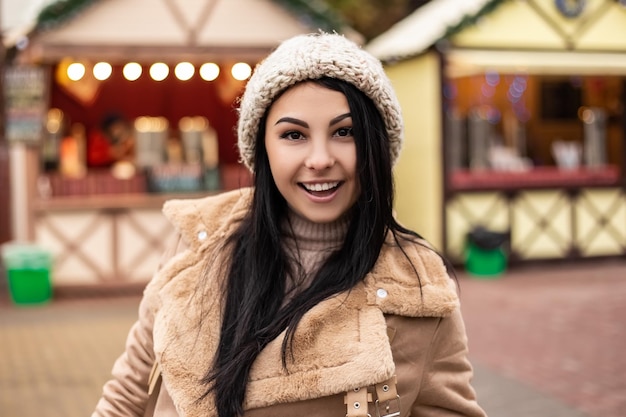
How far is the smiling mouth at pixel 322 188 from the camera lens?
216cm

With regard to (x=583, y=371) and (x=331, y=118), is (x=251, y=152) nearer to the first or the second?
(x=331, y=118)

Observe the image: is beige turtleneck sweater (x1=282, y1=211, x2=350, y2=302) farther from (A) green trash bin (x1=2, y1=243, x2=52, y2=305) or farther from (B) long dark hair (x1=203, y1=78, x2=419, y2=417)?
(A) green trash bin (x1=2, y1=243, x2=52, y2=305)

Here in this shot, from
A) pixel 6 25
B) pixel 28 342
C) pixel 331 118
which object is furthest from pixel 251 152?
pixel 6 25

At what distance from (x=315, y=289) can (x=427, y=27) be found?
11864 millimetres

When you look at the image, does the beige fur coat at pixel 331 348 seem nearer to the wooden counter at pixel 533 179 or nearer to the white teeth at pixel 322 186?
the white teeth at pixel 322 186

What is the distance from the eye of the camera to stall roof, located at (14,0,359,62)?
1119 centimetres

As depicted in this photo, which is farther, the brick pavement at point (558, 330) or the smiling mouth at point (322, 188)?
the brick pavement at point (558, 330)

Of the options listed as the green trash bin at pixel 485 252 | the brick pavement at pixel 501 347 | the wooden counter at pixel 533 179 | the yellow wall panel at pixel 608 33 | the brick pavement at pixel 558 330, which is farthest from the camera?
the yellow wall panel at pixel 608 33

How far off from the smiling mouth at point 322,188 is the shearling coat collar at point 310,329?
0.62ft

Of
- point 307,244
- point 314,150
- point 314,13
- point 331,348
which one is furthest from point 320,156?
point 314,13

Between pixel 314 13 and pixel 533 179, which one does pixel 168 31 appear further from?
pixel 533 179

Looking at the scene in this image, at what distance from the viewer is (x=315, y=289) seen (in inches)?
86.4

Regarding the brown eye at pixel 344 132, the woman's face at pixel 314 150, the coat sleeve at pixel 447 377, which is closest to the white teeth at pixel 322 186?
the woman's face at pixel 314 150

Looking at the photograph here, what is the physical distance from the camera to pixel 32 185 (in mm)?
11469
